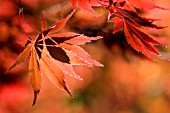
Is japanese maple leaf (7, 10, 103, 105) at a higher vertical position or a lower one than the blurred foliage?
higher

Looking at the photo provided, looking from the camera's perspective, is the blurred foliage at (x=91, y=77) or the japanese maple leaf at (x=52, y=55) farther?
the blurred foliage at (x=91, y=77)

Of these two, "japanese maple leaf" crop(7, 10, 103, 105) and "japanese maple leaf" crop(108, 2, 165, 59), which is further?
"japanese maple leaf" crop(108, 2, 165, 59)

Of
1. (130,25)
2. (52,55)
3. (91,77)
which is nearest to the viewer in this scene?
(52,55)

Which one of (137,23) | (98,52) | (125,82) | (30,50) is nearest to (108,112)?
(125,82)

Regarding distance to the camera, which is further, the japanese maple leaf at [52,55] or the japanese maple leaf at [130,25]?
the japanese maple leaf at [130,25]

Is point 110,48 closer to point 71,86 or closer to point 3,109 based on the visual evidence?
point 71,86

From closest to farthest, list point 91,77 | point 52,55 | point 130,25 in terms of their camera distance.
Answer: point 52,55
point 130,25
point 91,77

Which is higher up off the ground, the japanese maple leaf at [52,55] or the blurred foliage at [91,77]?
the japanese maple leaf at [52,55]

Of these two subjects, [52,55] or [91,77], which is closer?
[52,55]
